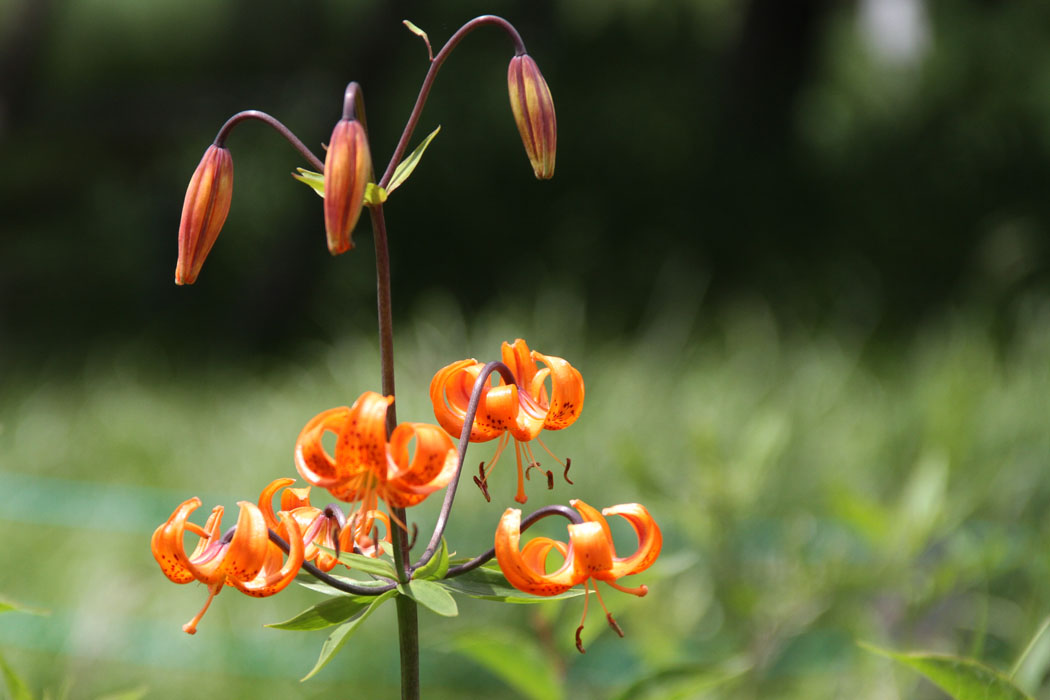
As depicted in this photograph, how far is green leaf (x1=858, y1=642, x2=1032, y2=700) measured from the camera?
1.29 feet

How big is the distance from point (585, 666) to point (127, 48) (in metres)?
4.24

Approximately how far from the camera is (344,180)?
36 centimetres

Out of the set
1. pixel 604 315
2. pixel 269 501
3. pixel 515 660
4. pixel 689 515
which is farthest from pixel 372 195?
pixel 604 315

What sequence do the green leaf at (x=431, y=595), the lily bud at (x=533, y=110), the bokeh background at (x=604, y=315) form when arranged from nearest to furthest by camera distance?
Result: the green leaf at (x=431, y=595) < the lily bud at (x=533, y=110) < the bokeh background at (x=604, y=315)

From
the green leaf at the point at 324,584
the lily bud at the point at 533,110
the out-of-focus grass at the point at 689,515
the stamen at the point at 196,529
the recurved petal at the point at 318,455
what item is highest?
the lily bud at the point at 533,110

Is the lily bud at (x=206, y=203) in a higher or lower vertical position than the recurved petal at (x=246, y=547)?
higher

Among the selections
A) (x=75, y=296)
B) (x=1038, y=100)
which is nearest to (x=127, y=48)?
(x=75, y=296)

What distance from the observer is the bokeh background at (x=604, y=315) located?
1129 millimetres

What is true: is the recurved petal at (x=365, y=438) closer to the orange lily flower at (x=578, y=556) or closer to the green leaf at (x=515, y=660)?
the orange lily flower at (x=578, y=556)

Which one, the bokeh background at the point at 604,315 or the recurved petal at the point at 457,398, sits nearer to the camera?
the recurved petal at the point at 457,398

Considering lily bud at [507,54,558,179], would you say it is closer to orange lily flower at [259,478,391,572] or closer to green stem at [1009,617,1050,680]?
orange lily flower at [259,478,391,572]

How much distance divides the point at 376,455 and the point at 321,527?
3.1 inches

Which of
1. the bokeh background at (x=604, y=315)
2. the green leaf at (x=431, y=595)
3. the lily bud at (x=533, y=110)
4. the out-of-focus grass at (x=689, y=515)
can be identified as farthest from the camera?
the bokeh background at (x=604, y=315)

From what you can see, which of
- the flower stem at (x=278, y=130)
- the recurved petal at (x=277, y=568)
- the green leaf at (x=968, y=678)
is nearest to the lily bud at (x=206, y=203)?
the flower stem at (x=278, y=130)
